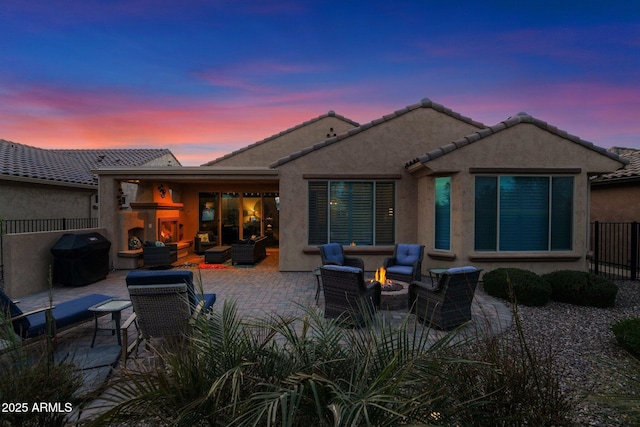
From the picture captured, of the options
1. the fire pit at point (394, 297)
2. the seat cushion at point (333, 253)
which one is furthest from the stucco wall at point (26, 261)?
the fire pit at point (394, 297)

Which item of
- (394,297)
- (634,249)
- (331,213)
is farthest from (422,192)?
(634,249)

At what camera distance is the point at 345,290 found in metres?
5.66

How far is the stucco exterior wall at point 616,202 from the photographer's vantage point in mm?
11469

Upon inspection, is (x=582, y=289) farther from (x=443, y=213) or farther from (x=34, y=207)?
(x=34, y=207)

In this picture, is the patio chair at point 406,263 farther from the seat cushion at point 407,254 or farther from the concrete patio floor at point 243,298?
the concrete patio floor at point 243,298

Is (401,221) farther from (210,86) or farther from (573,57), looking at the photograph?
(210,86)

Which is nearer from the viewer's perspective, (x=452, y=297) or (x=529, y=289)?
(x=452, y=297)

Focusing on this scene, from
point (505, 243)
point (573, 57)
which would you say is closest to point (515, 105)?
point (573, 57)

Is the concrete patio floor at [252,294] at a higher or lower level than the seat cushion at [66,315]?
lower

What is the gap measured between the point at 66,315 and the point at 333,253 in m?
6.04

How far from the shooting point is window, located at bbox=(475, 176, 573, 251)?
9.12 metres

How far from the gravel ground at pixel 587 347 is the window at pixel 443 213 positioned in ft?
10.3

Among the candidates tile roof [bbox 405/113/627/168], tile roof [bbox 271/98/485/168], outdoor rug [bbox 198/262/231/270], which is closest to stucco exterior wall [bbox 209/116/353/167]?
tile roof [bbox 271/98/485/168]

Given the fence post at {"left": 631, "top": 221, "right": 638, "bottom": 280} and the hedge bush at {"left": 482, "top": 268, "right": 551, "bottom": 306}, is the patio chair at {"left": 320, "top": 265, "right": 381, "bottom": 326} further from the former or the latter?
the fence post at {"left": 631, "top": 221, "right": 638, "bottom": 280}
